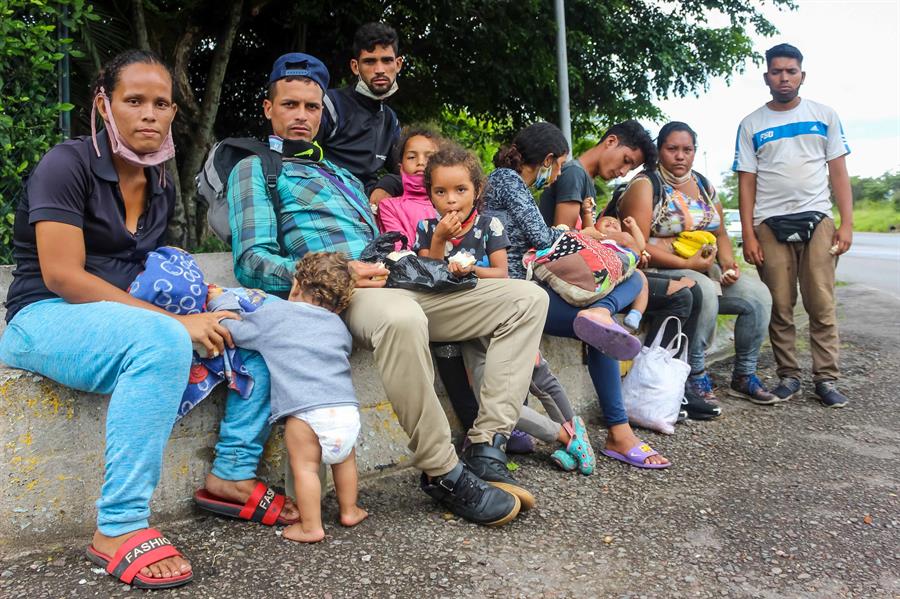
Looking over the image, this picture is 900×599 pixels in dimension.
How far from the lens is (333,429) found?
2.82m

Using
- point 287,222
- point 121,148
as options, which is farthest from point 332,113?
point 121,148

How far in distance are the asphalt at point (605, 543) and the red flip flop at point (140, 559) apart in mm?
34

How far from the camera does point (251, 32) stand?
30.9ft

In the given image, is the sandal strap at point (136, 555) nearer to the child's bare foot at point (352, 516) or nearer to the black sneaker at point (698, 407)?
the child's bare foot at point (352, 516)

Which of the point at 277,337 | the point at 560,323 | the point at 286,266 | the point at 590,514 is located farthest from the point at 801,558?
the point at 286,266

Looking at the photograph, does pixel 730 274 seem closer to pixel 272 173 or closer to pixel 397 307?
pixel 397 307

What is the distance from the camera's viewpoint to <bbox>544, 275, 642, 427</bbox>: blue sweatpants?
3.96 meters

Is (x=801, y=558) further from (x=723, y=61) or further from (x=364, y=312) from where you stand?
(x=723, y=61)

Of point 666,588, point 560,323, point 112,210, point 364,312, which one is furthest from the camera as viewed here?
point 560,323

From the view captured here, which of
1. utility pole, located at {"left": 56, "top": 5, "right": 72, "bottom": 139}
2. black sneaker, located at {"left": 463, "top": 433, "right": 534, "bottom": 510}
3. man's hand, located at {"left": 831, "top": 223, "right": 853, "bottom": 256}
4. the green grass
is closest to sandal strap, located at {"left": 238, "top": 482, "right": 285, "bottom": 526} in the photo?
black sneaker, located at {"left": 463, "top": 433, "right": 534, "bottom": 510}

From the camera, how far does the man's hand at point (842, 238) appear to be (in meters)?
5.18

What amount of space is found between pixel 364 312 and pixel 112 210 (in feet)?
3.23

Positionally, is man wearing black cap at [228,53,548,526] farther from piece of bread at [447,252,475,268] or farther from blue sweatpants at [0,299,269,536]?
blue sweatpants at [0,299,269,536]

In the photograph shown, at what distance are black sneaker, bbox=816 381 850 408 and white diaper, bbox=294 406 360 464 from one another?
A: 350cm
